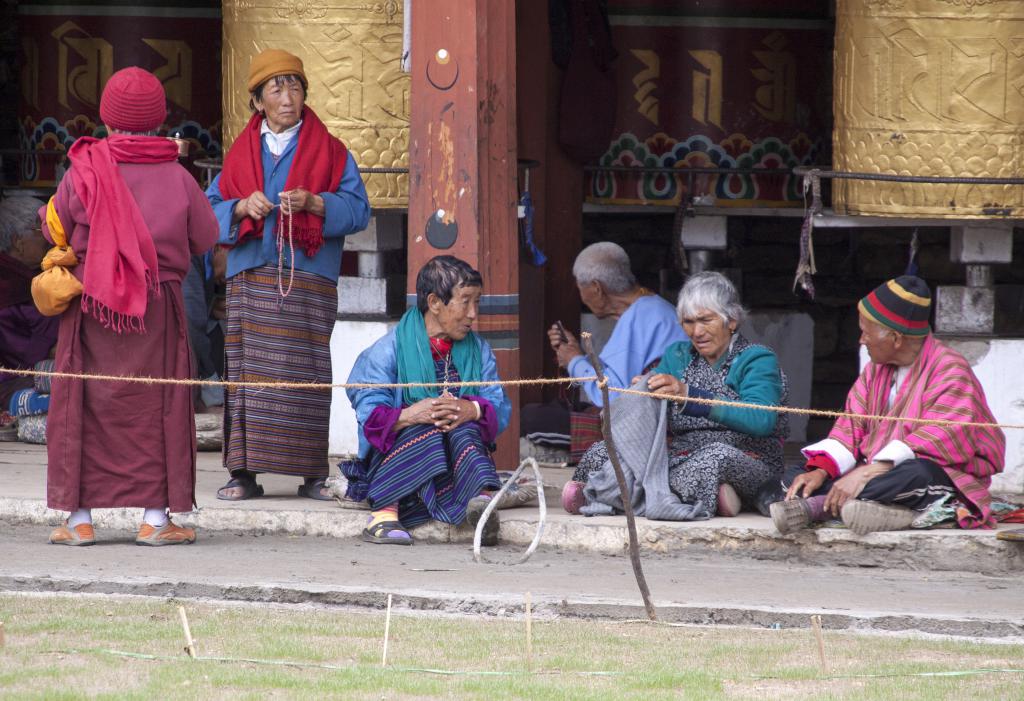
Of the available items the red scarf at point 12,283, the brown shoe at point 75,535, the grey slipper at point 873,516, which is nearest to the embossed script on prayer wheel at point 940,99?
the grey slipper at point 873,516

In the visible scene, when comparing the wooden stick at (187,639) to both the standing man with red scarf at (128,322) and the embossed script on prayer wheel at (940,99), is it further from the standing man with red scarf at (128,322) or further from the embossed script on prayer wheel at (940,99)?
the embossed script on prayer wheel at (940,99)

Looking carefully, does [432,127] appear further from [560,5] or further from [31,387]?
[31,387]

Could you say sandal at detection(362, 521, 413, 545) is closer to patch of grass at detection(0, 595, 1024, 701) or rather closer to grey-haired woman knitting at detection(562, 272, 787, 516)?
grey-haired woman knitting at detection(562, 272, 787, 516)

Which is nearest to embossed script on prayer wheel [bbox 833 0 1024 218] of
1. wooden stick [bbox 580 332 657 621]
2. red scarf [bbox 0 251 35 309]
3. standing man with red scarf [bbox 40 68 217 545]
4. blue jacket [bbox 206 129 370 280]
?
blue jacket [bbox 206 129 370 280]

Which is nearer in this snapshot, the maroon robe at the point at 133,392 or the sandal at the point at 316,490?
the maroon robe at the point at 133,392

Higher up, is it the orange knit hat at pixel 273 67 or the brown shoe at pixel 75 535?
the orange knit hat at pixel 273 67

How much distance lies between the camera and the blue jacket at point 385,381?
5.97 meters

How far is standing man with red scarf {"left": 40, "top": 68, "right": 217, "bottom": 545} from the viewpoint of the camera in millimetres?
5734

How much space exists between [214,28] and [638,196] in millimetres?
2372

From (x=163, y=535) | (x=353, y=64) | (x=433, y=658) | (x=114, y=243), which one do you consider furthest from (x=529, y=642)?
(x=353, y=64)

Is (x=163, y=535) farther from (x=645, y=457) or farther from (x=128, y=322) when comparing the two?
(x=645, y=457)

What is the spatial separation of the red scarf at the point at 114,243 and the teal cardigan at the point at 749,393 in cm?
190

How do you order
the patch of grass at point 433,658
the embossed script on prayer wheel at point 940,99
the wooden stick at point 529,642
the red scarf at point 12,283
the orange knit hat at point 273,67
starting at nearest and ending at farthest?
the patch of grass at point 433,658
the wooden stick at point 529,642
the orange knit hat at point 273,67
the embossed script on prayer wheel at point 940,99
the red scarf at point 12,283

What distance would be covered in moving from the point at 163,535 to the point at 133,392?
518mm
